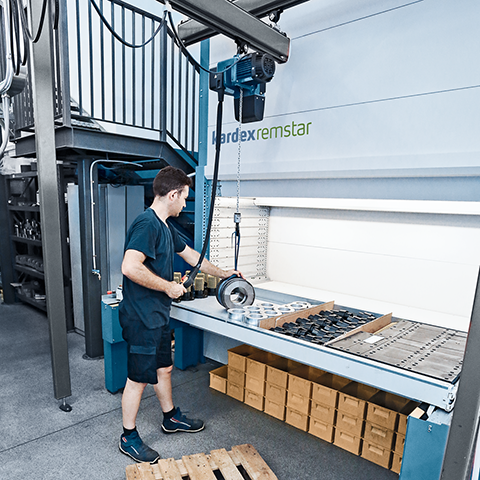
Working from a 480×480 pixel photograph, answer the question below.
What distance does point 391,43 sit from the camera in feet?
7.23

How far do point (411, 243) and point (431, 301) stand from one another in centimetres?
45

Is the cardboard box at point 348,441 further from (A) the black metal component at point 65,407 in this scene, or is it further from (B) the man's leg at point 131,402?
(A) the black metal component at point 65,407

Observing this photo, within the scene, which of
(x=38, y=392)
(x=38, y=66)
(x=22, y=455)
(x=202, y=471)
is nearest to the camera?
(x=202, y=471)

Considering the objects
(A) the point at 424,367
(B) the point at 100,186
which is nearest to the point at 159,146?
(B) the point at 100,186

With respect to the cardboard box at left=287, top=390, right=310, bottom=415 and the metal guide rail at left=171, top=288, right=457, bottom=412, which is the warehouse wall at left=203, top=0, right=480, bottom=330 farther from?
the metal guide rail at left=171, top=288, right=457, bottom=412

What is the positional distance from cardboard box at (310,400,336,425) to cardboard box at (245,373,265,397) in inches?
16.5

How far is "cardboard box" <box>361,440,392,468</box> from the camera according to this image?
7.56 feet

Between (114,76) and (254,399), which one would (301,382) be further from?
(114,76)

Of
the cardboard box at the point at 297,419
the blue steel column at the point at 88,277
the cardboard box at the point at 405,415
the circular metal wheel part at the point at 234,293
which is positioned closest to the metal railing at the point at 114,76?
the blue steel column at the point at 88,277

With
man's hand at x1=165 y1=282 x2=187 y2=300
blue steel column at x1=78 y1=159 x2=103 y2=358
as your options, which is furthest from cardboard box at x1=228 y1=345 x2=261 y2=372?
blue steel column at x1=78 y1=159 x2=103 y2=358

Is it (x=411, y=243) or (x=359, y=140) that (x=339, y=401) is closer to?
(x=411, y=243)

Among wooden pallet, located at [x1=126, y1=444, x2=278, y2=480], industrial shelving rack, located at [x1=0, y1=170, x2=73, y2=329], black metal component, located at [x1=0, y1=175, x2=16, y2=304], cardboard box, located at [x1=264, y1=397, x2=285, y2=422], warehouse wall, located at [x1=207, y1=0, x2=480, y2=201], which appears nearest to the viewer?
warehouse wall, located at [x1=207, y1=0, x2=480, y2=201]

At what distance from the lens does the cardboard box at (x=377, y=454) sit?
7.56 feet

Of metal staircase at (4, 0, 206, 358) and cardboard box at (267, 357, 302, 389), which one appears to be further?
metal staircase at (4, 0, 206, 358)
